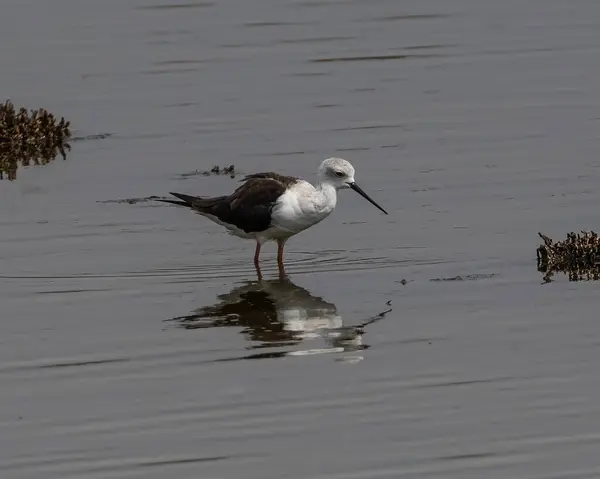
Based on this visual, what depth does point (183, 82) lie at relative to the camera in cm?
2180

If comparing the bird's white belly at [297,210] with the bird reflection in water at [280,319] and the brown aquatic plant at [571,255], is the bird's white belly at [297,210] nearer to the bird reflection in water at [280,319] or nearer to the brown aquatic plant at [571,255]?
the bird reflection in water at [280,319]

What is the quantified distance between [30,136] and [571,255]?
8.36 meters

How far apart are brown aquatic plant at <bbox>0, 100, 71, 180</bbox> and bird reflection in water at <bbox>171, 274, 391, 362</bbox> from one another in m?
6.20

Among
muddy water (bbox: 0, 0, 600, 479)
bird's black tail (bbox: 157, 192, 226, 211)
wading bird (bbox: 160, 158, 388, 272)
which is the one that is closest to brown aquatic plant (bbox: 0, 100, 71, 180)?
muddy water (bbox: 0, 0, 600, 479)

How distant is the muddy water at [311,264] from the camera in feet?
28.0

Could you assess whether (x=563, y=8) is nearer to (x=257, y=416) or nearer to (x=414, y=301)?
(x=414, y=301)

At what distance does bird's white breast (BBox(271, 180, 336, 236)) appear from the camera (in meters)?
13.3

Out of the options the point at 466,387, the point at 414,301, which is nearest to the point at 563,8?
the point at 414,301

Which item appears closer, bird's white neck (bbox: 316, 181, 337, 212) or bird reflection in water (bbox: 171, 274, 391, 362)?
bird reflection in water (bbox: 171, 274, 391, 362)

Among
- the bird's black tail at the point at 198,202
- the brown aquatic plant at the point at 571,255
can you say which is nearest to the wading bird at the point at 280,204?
the bird's black tail at the point at 198,202

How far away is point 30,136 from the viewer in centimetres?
1850

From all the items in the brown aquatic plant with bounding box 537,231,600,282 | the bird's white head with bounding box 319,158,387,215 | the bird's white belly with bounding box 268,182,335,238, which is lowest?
the brown aquatic plant with bounding box 537,231,600,282

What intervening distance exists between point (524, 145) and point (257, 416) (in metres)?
9.32

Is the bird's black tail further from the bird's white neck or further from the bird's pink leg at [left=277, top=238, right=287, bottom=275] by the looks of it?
the bird's white neck
